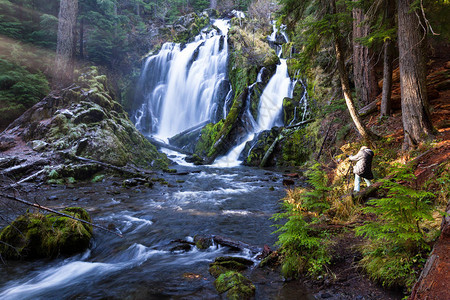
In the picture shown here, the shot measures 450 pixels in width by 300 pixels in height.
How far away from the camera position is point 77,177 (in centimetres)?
1127

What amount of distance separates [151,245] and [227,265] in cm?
229

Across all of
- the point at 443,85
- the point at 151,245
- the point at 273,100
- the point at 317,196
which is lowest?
the point at 151,245

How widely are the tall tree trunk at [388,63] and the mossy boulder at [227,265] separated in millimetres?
7943

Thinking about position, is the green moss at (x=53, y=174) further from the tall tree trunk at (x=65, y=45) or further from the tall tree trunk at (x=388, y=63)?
the tall tree trunk at (x=388, y=63)

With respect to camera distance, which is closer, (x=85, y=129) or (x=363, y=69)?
(x=363, y=69)

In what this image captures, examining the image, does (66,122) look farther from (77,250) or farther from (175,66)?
(175,66)

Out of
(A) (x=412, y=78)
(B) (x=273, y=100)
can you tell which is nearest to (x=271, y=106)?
(B) (x=273, y=100)

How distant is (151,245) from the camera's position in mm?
5574

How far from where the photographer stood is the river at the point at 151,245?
12.6ft

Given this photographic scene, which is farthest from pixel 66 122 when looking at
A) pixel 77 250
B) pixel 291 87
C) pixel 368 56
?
pixel 291 87

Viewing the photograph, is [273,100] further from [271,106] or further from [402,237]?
[402,237]

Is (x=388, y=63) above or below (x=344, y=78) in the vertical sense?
above

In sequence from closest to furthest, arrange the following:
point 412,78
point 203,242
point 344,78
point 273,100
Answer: point 203,242
point 412,78
point 344,78
point 273,100

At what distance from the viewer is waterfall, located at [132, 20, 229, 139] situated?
26531 millimetres
